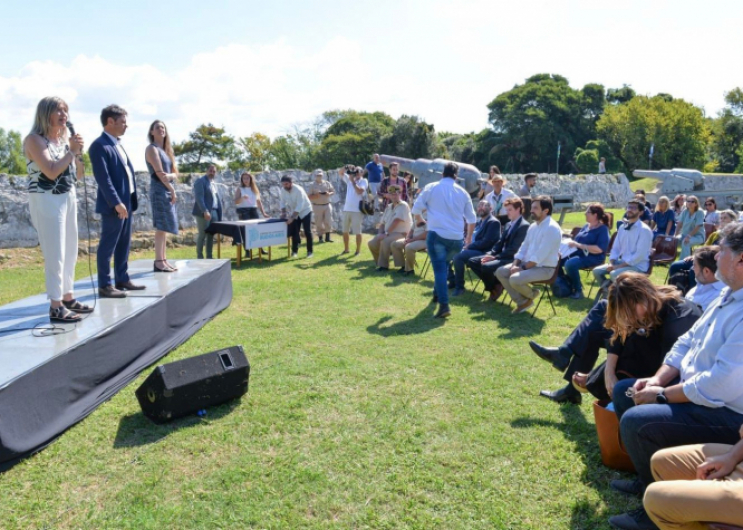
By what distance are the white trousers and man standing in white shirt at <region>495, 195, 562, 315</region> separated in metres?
4.61

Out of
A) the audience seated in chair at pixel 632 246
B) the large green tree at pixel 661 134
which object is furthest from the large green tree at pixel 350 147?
the audience seated in chair at pixel 632 246

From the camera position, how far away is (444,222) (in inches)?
233

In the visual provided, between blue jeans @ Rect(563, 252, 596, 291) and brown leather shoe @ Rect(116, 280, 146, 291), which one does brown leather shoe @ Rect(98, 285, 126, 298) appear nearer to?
brown leather shoe @ Rect(116, 280, 146, 291)

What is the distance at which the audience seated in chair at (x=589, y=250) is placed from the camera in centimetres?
705

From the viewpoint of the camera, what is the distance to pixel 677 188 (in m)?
17.7

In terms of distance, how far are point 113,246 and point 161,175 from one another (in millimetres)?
1183

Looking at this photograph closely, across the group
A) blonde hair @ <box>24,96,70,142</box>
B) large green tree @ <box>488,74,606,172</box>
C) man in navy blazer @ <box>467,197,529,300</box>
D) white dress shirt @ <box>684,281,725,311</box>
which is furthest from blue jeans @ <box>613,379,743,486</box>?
large green tree @ <box>488,74,606,172</box>

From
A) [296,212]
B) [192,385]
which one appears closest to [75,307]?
[192,385]

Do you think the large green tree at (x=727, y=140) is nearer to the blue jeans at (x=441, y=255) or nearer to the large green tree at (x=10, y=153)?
the blue jeans at (x=441, y=255)

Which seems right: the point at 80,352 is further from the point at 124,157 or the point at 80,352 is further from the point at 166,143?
the point at 166,143

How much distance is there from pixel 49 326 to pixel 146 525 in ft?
6.87

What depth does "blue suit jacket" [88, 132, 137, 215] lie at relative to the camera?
4.38 m

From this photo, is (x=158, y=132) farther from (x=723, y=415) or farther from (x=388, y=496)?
(x=723, y=415)

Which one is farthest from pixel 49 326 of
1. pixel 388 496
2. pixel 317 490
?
pixel 388 496
